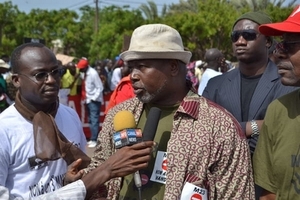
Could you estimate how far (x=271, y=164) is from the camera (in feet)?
10.1

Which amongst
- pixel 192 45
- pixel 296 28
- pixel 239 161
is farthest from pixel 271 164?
pixel 192 45

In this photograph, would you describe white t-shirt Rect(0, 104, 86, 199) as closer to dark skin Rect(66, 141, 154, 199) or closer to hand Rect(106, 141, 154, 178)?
dark skin Rect(66, 141, 154, 199)

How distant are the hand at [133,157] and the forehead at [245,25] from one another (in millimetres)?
1886

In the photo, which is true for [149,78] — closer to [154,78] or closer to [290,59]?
[154,78]

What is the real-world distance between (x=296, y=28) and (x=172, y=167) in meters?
0.97

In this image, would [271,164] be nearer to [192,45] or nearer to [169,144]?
[169,144]

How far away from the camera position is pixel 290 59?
9.76 feet

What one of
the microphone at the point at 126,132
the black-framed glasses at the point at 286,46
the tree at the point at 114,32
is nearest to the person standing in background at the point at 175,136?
the microphone at the point at 126,132

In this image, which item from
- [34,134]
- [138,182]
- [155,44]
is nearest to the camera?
[138,182]

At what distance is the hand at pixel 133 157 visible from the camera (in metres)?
2.94

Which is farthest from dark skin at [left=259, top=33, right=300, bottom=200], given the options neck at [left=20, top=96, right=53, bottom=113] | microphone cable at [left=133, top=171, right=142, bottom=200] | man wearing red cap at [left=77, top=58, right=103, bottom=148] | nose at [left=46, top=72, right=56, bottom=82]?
man wearing red cap at [left=77, top=58, right=103, bottom=148]

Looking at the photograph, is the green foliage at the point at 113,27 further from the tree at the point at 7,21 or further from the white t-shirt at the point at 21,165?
the white t-shirt at the point at 21,165

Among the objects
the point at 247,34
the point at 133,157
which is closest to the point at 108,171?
the point at 133,157

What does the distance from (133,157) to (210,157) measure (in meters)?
0.41
